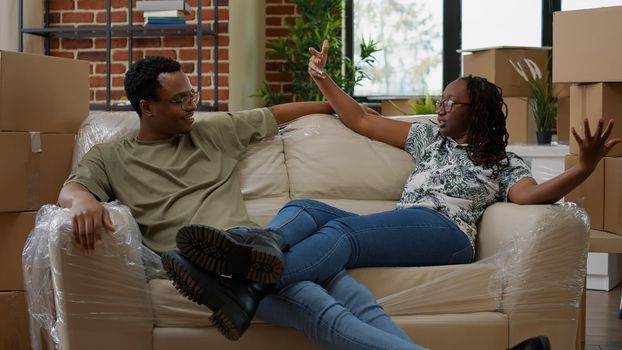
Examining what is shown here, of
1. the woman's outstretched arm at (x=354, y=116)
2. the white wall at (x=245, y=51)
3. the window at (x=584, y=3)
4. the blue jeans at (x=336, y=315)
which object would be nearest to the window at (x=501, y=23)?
the window at (x=584, y=3)

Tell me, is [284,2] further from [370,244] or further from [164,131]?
[370,244]

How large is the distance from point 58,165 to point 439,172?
1.18 m

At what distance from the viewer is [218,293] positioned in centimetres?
192

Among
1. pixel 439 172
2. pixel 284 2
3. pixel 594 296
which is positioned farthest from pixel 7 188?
pixel 284 2

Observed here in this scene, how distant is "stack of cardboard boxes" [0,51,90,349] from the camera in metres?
2.58

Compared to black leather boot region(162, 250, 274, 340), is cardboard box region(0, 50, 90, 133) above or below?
above

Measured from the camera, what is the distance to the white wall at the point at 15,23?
441cm

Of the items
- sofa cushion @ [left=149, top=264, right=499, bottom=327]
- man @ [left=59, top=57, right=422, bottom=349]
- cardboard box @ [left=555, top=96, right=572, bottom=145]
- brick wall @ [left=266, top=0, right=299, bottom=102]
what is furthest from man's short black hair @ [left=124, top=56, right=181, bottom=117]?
brick wall @ [left=266, top=0, right=299, bottom=102]

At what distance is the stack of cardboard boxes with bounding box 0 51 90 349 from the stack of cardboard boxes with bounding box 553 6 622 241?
175 cm

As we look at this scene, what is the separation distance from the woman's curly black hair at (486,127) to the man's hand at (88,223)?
1.07 meters

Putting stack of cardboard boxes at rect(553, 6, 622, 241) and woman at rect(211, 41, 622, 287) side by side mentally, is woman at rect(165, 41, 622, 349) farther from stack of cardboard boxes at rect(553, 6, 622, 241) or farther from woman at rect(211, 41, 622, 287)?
stack of cardboard boxes at rect(553, 6, 622, 241)

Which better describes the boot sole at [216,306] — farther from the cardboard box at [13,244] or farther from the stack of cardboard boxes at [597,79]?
the stack of cardboard boxes at [597,79]

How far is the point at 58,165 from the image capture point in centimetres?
274

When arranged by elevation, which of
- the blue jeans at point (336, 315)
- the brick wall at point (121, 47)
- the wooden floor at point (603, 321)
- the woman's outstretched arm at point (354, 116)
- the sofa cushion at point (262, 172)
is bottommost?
the wooden floor at point (603, 321)
